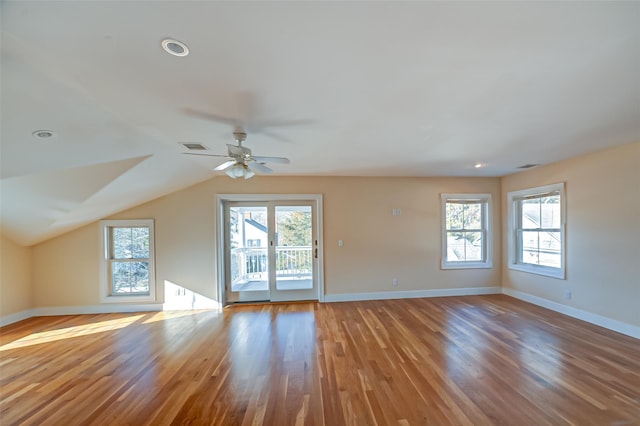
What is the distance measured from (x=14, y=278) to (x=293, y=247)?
4525 millimetres

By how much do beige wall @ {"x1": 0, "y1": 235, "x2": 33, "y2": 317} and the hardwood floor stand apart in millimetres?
361

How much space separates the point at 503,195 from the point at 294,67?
544 cm

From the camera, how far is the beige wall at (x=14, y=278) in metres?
3.95

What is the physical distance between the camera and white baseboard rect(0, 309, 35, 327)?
3.95m

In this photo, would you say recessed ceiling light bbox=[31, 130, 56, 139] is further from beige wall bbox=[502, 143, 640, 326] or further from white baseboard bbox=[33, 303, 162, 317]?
beige wall bbox=[502, 143, 640, 326]

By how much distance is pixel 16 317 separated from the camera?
4.12 meters

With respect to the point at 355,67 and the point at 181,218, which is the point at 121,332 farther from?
the point at 355,67

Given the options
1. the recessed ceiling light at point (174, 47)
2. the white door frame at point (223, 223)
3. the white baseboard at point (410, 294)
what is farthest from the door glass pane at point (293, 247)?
the recessed ceiling light at point (174, 47)

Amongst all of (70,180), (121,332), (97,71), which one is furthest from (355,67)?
(121,332)

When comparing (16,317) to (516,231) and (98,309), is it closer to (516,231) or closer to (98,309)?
(98,309)

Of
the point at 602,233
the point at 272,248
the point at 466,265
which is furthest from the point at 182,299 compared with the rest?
the point at 602,233

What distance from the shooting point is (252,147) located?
308 centimetres

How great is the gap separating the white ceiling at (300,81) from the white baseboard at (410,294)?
293 centimetres

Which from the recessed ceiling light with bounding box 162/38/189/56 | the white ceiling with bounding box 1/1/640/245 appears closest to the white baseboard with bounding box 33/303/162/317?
the white ceiling with bounding box 1/1/640/245
